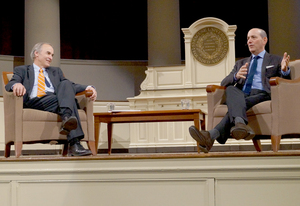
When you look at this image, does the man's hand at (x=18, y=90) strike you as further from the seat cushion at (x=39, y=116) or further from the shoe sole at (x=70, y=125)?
the shoe sole at (x=70, y=125)

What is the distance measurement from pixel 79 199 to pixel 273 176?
0.92 metres

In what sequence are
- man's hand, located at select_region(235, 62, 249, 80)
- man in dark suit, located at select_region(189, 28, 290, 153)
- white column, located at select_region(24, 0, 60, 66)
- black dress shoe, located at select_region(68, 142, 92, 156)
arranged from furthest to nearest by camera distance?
white column, located at select_region(24, 0, 60, 66) < man's hand, located at select_region(235, 62, 249, 80) < black dress shoe, located at select_region(68, 142, 92, 156) < man in dark suit, located at select_region(189, 28, 290, 153)

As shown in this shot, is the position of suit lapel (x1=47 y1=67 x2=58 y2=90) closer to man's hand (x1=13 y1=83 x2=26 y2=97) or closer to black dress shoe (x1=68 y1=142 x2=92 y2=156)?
man's hand (x1=13 y1=83 x2=26 y2=97)

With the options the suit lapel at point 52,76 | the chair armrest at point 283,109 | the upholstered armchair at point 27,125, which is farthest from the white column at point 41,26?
the chair armrest at point 283,109

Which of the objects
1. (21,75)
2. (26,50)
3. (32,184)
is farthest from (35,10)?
(32,184)

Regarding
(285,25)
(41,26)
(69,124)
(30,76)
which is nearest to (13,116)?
(30,76)

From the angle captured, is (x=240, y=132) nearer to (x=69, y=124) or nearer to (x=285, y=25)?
(x=69, y=124)

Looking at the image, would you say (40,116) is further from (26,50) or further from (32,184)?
(26,50)

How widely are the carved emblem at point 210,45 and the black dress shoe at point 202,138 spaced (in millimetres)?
3250

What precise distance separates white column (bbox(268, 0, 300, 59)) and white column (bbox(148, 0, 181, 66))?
5.22ft

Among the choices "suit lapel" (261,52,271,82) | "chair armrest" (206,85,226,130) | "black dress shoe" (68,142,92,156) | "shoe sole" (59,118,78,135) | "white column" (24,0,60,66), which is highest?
"white column" (24,0,60,66)

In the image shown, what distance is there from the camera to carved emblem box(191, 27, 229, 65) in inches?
240

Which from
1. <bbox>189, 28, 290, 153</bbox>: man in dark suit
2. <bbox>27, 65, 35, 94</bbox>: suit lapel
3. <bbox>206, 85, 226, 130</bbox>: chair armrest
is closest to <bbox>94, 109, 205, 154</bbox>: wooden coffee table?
<bbox>206, 85, 226, 130</bbox>: chair armrest

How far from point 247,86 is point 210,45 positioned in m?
2.55
